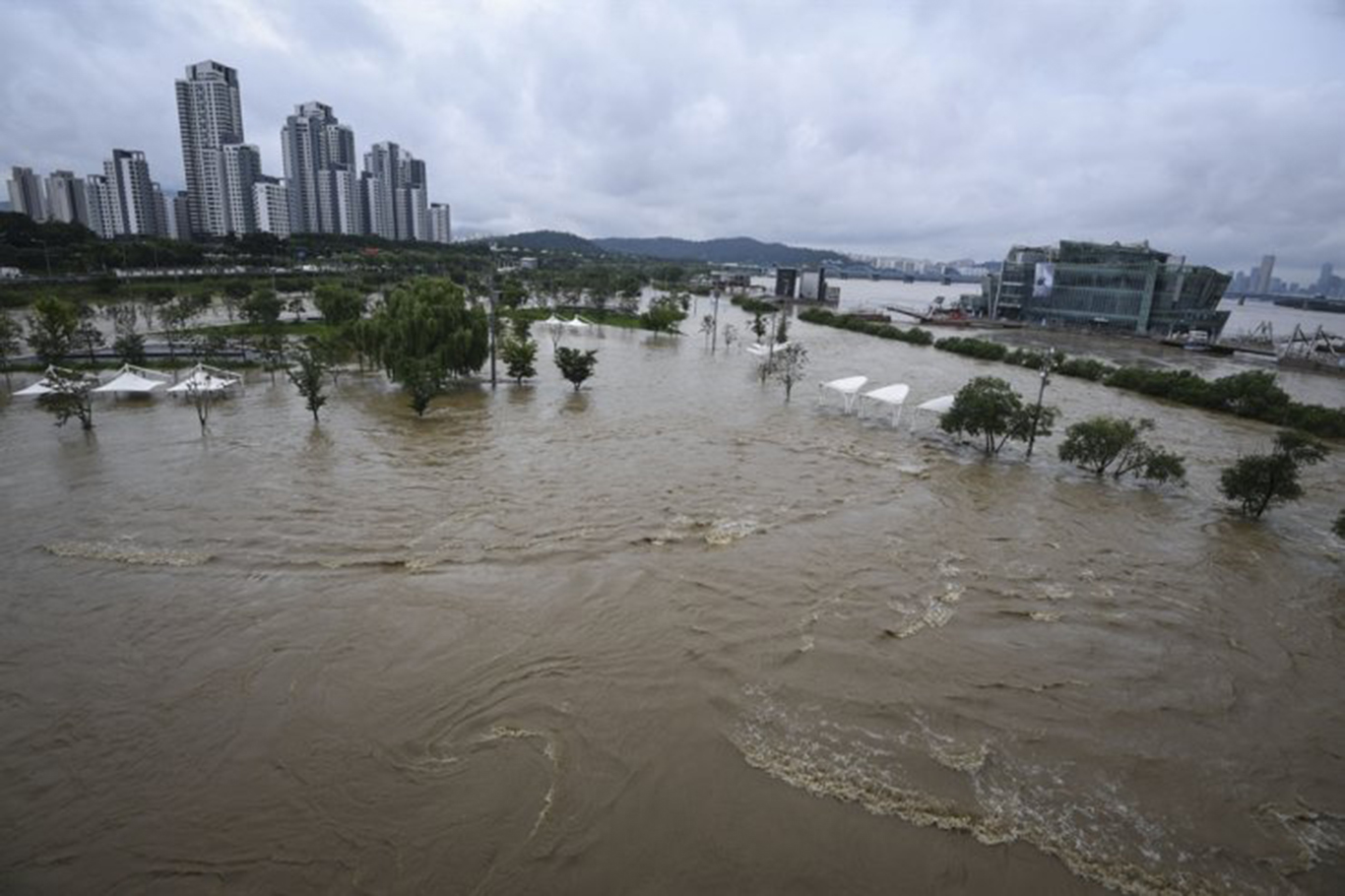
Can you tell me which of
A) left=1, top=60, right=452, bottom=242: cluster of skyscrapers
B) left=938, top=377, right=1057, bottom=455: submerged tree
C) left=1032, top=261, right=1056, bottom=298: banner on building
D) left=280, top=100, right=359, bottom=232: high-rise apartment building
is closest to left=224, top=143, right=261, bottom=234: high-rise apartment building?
left=1, top=60, right=452, bottom=242: cluster of skyscrapers

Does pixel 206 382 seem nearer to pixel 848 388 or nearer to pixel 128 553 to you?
pixel 128 553

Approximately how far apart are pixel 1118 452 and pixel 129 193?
140 metres

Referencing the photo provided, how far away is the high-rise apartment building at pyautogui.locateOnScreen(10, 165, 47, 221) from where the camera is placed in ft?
348

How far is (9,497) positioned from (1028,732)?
20248 mm

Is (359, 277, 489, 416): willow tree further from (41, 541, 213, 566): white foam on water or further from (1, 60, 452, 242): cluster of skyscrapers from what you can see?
(1, 60, 452, 242): cluster of skyscrapers

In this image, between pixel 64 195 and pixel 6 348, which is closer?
pixel 6 348

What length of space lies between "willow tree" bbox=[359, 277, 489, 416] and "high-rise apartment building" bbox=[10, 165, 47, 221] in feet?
405

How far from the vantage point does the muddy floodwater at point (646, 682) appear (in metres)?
6.39

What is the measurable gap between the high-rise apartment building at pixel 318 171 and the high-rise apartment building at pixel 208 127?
1158 cm

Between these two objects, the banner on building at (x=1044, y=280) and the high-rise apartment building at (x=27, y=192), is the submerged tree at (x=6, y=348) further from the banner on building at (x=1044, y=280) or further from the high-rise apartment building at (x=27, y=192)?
the high-rise apartment building at (x=27, y=192)

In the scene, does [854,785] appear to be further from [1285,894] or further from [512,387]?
[512,387]

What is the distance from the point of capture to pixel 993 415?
20.0 meters

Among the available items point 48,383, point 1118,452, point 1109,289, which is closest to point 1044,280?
point 1109,289

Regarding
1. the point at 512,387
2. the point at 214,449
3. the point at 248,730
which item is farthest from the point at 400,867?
the point at 512,387
